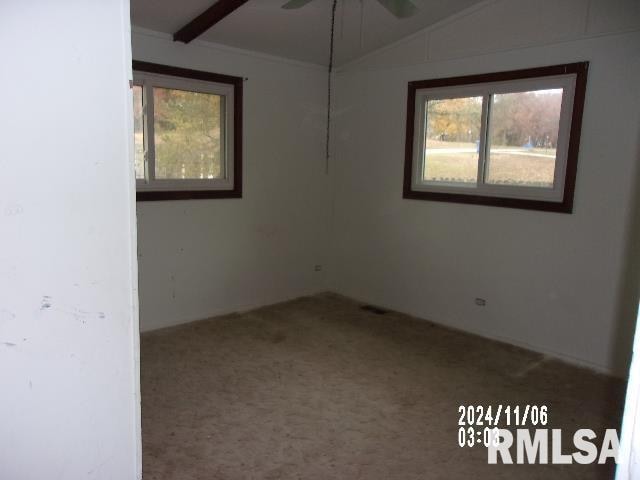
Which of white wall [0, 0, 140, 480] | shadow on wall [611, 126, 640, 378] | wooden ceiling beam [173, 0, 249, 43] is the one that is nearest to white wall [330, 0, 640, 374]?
Result: shadow on wall [611, 126, 640, 378]

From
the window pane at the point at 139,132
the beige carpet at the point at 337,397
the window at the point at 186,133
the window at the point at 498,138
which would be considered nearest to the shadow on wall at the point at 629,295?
the beige carpet at the point at 337,397

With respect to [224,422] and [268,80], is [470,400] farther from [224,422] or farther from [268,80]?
[268,80]

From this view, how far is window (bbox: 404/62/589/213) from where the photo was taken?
3.54 m

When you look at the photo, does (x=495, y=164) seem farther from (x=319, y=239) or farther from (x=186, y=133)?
(x=186, y=133)

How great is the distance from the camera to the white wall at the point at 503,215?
3.33 meters

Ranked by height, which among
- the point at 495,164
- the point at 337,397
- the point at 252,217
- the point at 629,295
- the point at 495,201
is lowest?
the point at 337,397

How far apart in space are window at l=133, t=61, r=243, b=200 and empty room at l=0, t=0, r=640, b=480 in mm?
22

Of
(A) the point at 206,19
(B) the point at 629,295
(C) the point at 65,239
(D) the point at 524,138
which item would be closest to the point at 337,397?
(B) the point at 629,295

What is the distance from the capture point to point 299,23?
3.94m

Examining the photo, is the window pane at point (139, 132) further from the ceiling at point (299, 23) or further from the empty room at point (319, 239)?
the ceiling at point (299, 23)

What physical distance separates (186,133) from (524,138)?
2802 mm

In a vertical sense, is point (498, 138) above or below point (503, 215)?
above

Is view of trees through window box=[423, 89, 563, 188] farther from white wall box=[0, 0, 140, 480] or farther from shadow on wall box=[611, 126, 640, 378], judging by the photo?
white wall box=[0, 0, 140, 480]

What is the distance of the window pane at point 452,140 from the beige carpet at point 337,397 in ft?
4.62
